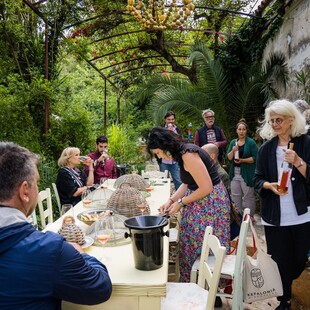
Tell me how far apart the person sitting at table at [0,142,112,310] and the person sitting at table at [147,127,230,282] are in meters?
1.42

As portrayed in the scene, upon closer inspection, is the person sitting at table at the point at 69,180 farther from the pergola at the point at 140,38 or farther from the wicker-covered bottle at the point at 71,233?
the pergola at the point at 140,38

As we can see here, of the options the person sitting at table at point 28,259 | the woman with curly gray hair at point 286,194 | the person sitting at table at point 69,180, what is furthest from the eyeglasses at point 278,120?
the person sitting at table at point 69,180

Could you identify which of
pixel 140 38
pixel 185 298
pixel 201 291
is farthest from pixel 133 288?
pixel 140 38

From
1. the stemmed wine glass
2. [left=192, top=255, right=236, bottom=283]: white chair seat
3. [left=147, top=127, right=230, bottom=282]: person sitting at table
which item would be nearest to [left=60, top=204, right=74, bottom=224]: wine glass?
the stemmed wine glass

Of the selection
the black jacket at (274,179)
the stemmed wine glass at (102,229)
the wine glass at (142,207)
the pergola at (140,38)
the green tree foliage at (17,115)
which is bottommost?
the stemmed wine glass at (102,229)

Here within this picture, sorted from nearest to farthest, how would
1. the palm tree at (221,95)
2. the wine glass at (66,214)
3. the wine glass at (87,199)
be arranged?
the wine glass at (66,214), the wine glass at (87,199), the palm tree at (221,95)

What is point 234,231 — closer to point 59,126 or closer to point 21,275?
point 21,275

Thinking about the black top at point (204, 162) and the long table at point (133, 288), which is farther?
the black top at point (204, 162)

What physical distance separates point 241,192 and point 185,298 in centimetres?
330

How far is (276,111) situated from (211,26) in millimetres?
8213

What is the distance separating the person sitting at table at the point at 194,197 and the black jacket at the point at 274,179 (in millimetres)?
321

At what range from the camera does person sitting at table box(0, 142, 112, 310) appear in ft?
4.11

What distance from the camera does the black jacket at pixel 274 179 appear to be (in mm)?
2725

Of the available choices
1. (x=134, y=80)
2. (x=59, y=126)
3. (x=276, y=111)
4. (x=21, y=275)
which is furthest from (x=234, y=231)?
(x=134, y=80)
